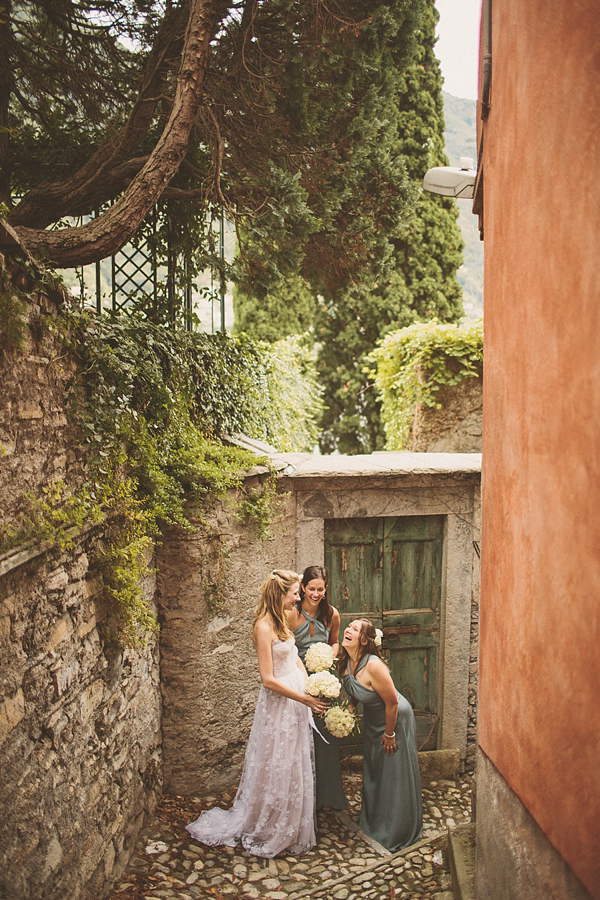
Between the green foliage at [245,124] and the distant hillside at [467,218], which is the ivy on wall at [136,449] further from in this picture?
the distant hillside at [467,218]

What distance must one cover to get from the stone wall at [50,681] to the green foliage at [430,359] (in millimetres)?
5661

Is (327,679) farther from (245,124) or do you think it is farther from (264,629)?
(245,124)

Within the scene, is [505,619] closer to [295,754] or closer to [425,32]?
[295,754]

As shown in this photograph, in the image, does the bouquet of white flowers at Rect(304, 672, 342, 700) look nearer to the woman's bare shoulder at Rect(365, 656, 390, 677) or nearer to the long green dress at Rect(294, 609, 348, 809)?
the woman's bare shoulder at Rect(365, 656, 390, 677)

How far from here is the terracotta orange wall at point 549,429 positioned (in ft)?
6.37

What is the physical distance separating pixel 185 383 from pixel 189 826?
336 cm

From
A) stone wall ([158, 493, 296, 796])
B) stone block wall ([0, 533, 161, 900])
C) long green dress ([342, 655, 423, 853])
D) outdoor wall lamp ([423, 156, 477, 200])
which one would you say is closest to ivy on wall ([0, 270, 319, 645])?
stone block wall ([0, 533, 161, 900])

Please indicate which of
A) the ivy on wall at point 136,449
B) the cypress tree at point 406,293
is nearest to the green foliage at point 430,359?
the cypress tree at point 406,293

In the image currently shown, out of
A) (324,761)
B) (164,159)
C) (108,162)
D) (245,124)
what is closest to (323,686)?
(324,761)

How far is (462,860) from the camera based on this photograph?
3811 mm

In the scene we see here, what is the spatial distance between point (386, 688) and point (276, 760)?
0.94 m

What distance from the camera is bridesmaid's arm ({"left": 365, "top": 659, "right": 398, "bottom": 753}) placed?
468 centimetres

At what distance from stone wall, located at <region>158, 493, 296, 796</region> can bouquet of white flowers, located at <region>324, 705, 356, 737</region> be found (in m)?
1.00

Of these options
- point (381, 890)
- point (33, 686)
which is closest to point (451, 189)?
point (33, 686)
